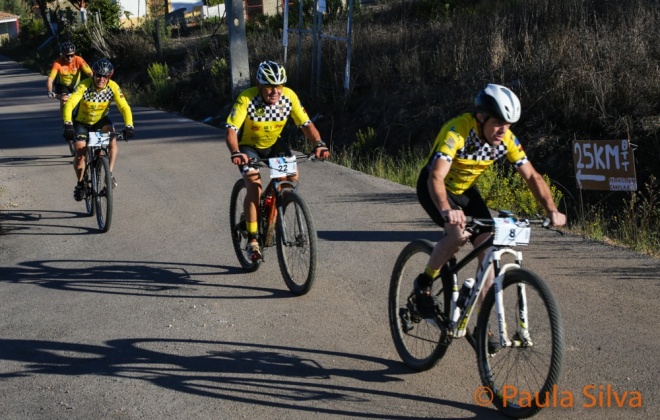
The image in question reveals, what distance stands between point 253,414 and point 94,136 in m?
6.37

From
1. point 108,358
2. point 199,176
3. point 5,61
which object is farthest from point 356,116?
point 5,61

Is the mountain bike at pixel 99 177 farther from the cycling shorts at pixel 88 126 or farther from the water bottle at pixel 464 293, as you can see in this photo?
the water bottle at pixel 464 293

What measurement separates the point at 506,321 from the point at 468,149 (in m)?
1.14

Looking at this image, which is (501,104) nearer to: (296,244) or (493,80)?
(296,244)

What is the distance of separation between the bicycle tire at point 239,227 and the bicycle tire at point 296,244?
1.83 feet

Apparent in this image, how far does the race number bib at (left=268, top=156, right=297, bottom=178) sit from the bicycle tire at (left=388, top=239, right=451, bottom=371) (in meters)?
1.94

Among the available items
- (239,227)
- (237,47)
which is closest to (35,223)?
(239,227)

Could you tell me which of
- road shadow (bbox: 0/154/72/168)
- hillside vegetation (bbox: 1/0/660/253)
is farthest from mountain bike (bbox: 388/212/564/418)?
road shadow (bbox: 0/154/72/168)

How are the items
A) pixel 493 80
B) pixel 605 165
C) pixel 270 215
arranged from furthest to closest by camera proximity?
pixel 493 80 → pixel 605 165 → pixel 270 215

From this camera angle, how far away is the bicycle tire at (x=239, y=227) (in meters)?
8.29

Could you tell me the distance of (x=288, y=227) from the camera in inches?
302

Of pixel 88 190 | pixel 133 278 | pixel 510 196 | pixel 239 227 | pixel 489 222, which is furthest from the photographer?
pixel 88 190

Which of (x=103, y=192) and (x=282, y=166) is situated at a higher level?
(x=282, y=166)

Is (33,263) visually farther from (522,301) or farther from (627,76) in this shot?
(627,76)
